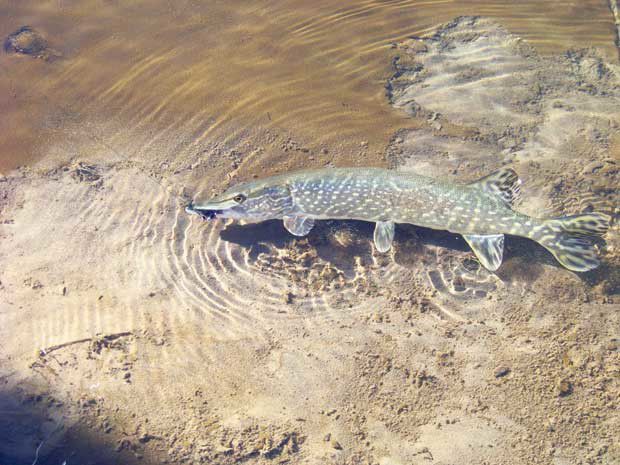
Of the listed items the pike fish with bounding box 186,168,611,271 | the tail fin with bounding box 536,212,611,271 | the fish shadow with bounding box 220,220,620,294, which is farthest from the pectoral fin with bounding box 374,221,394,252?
the tail fin with bounding box 536,212,611,271

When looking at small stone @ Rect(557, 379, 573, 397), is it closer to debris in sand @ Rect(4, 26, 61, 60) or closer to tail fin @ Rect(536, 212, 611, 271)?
tail fin @ Rect(536, 212, 611, 271)

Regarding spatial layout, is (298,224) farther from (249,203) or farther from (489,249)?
(489,249)

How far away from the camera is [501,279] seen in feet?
13.8

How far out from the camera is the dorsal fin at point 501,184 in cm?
435

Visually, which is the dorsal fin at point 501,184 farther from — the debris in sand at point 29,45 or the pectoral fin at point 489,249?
the debris in sand at point 29,45

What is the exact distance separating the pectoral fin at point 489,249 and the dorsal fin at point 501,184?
1.72ft

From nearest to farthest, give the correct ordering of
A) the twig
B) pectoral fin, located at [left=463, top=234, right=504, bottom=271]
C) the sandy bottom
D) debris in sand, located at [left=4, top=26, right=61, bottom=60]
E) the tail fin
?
A: the sandy bottom < the tail fin < pectoral fin, located at [left=463, top=234, right=504, bottom=271] < the twig < debris in sand, located at [left=4, top=26, right=61, bottom=60]

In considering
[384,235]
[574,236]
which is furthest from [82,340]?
[574,236]

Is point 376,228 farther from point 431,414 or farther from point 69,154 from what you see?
point 69,154

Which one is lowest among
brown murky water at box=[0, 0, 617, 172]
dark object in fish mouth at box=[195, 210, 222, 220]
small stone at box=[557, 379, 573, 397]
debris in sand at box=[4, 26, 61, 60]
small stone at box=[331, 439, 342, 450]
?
small stone at box=[331, 439, 342, 450]

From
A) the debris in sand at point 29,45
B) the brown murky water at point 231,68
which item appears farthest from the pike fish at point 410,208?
the debris in sand at point 29,45

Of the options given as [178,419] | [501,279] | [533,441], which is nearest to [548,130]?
[501,279]

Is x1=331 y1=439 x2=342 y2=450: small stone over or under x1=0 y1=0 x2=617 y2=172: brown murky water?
under

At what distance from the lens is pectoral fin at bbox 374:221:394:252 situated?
4402mm
